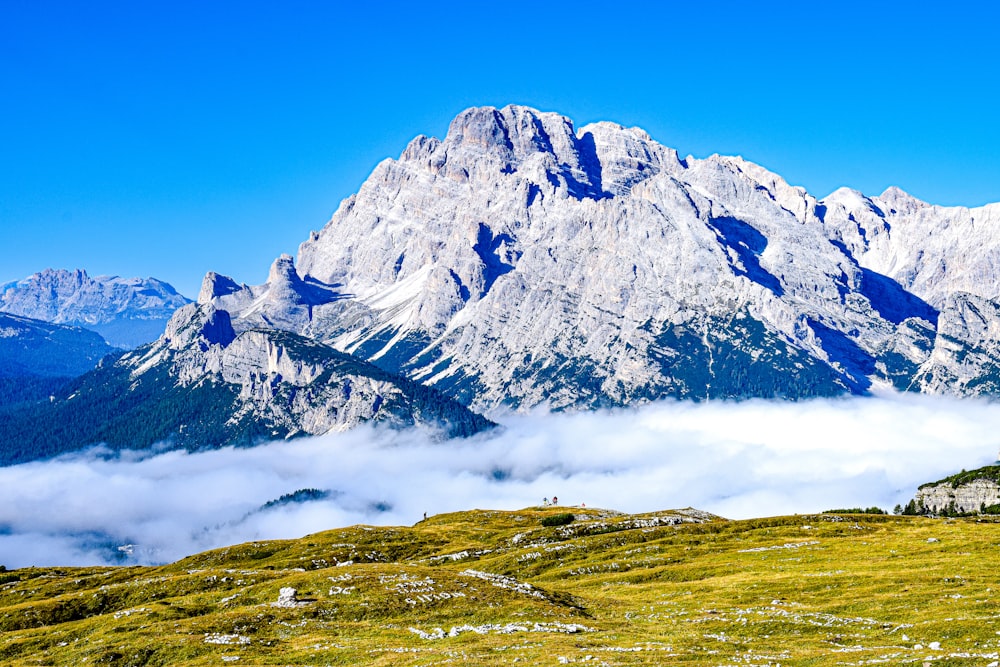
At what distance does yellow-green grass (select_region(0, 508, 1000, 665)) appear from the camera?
67625mm

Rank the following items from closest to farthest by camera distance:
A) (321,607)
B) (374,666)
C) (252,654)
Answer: (374,666) < (252,654) < (321,607)

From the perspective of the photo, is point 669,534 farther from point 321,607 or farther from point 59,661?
point 59,661

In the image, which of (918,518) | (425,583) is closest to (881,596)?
(425,583)

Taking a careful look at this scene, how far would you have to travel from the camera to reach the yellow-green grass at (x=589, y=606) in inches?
2662

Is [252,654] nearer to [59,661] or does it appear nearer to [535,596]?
[59,661]

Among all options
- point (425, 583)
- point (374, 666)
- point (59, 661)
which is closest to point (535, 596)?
point (425, 583)

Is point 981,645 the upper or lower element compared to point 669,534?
lower

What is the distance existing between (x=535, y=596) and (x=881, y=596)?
33.6 metres

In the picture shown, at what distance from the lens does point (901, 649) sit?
6141 centimetres

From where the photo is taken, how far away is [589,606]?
93062mm

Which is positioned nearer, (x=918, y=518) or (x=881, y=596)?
(x=881, y=596)

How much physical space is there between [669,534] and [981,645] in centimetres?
8491

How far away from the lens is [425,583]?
95.6m

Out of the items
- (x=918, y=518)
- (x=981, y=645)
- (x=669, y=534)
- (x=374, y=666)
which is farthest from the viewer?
(x=918, y=518)
